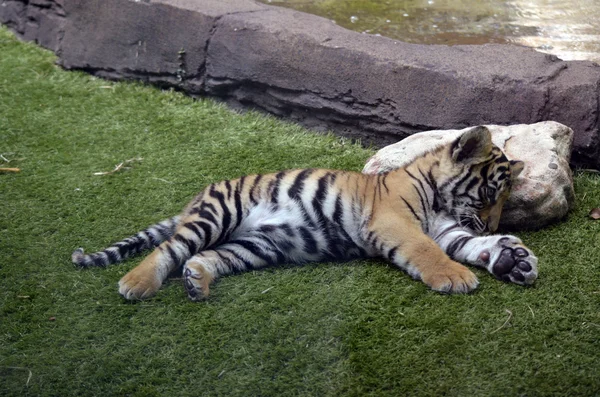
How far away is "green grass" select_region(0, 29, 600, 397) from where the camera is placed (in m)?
2.45

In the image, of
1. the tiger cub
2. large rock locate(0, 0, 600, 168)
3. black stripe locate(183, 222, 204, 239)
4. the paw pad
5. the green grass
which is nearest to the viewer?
the green grass

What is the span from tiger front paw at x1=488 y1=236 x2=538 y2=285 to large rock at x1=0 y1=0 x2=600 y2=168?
45.5 inches

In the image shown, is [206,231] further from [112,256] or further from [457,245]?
[457,245]

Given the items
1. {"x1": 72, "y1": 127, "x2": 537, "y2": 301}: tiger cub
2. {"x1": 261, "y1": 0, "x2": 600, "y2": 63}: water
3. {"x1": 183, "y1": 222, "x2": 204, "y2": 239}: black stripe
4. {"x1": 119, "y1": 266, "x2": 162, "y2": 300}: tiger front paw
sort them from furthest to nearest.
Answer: {"x1": 261, "y1": 0, "x2": 600, "y2": 63}: water → {"x1": 183, "y1": 222, "x2": 204, "y2": 239}: black stripe → {"x1": 72, "y1": 127, "x2": 537, "y2": 301}: tiger cub → {"x1": 119, "y1": 266, "x2": 162, "y2": 300}: tiger front paw

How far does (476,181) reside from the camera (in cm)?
364

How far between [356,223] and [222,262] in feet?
2.30

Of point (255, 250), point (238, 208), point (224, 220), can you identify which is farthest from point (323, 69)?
point (255, 250)

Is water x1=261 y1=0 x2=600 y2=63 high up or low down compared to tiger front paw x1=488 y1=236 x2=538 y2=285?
up

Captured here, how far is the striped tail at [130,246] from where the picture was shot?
3.32 metres

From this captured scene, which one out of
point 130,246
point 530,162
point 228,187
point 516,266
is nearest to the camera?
point 516,266

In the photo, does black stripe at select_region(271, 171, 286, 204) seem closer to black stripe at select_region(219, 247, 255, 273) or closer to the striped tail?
black stripe at select_region(219, 247, 255, 273)

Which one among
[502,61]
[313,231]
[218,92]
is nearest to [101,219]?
[313,231]

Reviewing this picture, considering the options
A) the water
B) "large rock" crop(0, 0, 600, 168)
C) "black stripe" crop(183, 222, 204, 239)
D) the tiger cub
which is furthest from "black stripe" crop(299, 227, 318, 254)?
the water

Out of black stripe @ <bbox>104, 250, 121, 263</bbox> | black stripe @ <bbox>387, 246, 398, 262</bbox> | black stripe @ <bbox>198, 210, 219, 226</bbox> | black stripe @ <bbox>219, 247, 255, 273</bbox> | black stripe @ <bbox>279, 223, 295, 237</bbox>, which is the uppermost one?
black stripe @ <bbox>387, 246, 398, 262</bbox>
